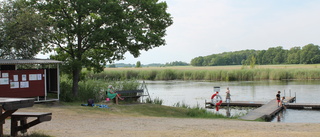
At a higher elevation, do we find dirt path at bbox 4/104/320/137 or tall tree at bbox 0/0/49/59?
tall tree at bbox 0/0/49/59

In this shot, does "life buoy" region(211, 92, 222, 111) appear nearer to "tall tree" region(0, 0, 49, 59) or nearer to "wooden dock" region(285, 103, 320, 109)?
"wooden dock" region(285, 103, 320, 109)

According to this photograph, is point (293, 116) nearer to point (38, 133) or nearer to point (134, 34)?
point (134, 34)

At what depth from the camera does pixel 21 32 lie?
16578 millimetres

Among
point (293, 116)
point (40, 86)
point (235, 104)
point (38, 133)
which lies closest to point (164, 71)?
point (235, 104)

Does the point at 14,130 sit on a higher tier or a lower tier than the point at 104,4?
lower

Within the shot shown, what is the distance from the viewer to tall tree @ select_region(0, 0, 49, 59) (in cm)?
1631

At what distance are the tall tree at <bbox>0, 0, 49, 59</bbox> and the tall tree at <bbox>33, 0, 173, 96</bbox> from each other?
0.79 metres

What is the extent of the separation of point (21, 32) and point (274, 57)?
128905 mm

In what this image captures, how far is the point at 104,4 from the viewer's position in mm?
17797

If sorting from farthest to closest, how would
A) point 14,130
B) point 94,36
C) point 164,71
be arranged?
point 164,71
point 94,36
point 14,130

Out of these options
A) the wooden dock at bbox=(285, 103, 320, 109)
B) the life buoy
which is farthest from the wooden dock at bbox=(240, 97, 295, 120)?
the life buoy

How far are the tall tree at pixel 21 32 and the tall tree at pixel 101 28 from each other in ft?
2.59

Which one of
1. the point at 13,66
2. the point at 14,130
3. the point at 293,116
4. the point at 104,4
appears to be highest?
the point at 104,4

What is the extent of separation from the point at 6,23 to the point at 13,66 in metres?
2.26
